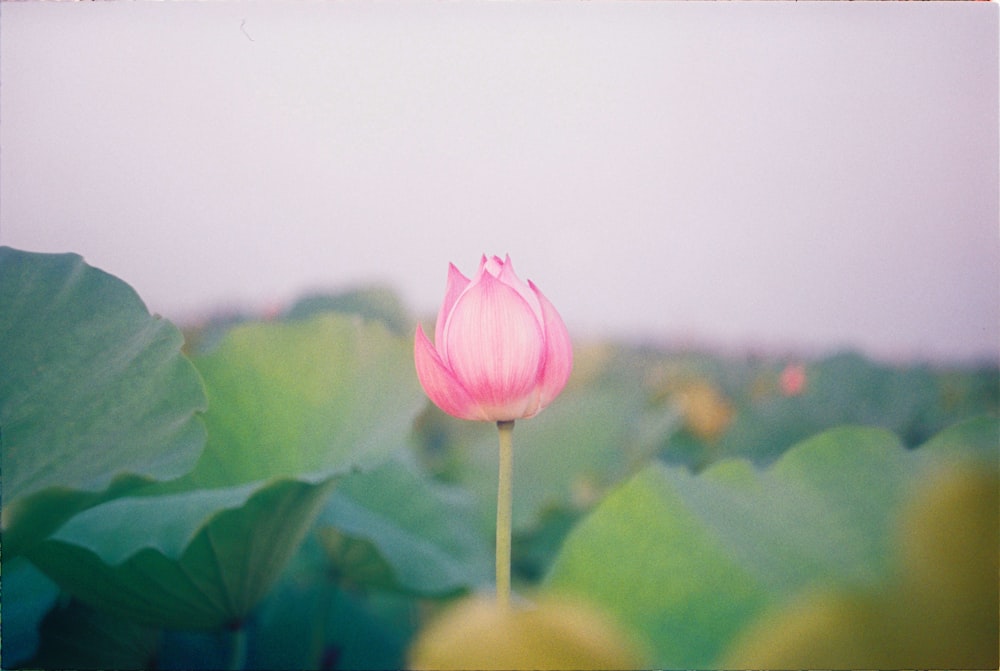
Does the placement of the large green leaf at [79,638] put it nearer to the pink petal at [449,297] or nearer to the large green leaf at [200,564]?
the large green leaf at [200,564]

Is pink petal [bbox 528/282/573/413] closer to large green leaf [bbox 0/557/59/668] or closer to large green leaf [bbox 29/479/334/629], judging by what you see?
large green leaf [bbox 29/479/334/629]

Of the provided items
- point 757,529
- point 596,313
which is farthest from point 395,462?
point 757,529

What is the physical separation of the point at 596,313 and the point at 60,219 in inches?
30.5

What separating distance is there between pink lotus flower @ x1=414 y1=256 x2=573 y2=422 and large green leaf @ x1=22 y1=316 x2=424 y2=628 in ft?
0.42

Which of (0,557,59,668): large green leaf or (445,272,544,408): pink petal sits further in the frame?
(0,557,59,668): large green leaf

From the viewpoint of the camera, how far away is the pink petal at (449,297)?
2.42 feet

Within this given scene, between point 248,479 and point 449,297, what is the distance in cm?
39

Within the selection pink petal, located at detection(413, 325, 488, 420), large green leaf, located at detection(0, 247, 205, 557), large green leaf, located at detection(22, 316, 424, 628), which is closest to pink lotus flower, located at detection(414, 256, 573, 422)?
pink petal, located at detection(413, 325, 488, 420)

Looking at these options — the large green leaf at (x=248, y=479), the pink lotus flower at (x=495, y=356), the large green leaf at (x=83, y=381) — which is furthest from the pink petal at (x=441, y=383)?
the large green leaf at (x=83, y=381)

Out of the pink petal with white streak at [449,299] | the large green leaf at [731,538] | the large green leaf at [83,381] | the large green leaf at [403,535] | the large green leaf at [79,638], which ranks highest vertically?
the pink petal with white streak at [449,299]

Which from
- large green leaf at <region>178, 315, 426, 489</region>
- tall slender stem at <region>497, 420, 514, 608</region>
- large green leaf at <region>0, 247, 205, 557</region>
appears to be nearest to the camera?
tall slender stem at <region>497, 420, 514, 608</region>

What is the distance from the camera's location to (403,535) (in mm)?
919

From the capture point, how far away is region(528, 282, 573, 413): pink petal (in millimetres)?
708

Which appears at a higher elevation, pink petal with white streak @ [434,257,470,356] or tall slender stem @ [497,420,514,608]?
pink petal with white streak @ [434,257,470,356]
